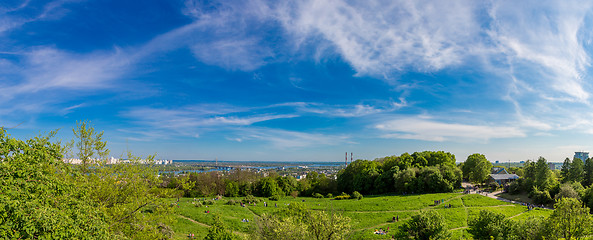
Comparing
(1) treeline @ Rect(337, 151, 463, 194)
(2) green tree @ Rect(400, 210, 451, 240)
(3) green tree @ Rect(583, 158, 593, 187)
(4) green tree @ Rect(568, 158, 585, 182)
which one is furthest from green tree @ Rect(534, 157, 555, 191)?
(2) green tree @ Rect(400, 210, 451, 240)

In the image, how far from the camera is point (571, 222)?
21906 millimetres

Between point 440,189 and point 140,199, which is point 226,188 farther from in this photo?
point 140,199

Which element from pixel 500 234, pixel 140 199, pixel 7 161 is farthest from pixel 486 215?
pixel 7 161

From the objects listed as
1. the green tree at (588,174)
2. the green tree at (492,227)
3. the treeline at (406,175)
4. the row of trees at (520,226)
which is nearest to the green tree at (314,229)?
the row of trees at (520,226)

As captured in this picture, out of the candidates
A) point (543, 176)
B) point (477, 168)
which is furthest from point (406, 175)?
point (543, 176)

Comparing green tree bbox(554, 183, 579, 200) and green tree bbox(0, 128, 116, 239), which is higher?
green tree bbox(0, 128, 116, 239)

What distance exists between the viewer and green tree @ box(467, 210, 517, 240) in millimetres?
26722

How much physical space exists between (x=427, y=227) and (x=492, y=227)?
6.17m

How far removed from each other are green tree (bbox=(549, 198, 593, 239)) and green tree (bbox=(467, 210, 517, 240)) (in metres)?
4.19

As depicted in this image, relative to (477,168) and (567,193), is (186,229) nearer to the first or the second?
(567,193)

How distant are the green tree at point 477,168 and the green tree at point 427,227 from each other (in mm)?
50961

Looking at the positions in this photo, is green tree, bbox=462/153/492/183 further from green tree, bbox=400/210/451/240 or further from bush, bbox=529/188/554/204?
green tree, bbox=400/210/451/240

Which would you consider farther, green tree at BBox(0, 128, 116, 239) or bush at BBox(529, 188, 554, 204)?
bush at BBox(529, 188, 554, 204)

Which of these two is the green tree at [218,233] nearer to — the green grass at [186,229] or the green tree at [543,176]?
the green grass at [186,229]
